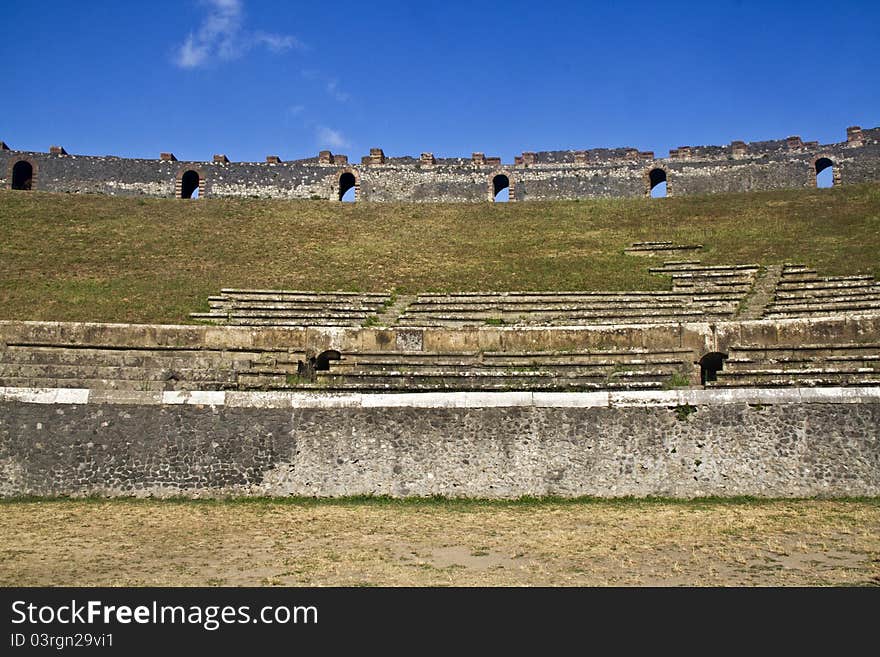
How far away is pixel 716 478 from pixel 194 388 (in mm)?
8039

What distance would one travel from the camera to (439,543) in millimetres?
8250

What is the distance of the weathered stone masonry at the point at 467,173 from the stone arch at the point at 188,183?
45mm

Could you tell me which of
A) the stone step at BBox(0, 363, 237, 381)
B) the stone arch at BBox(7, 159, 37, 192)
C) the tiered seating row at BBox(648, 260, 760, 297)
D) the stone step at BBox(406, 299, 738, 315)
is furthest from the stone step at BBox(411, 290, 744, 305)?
the stone arch at BBox(7, 159, 37, 192)

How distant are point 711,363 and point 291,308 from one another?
9354 millimetres

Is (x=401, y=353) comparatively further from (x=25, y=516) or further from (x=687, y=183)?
(x=687, y=183)

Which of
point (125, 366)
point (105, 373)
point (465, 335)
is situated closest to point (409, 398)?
point (465, 335)

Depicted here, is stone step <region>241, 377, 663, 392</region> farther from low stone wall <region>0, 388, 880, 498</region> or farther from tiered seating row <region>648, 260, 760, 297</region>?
tiered seating row <region>648, 260, 760, 297</region>

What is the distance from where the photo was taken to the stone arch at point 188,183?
33.8 metres

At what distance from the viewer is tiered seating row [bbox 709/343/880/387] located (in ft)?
37.8

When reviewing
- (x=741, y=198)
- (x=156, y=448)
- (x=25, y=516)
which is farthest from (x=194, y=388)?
(x=741, y=198)

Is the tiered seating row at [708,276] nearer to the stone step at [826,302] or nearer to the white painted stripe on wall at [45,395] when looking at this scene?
the stone step at [826,302]

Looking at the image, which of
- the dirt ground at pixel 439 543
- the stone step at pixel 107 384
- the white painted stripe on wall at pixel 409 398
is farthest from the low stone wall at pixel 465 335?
the dirt ground at pixel 439 543

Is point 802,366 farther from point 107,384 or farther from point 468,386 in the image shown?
point 107,384

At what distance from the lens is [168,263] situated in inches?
901
